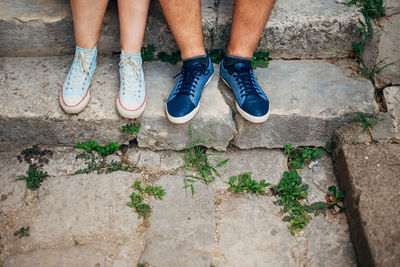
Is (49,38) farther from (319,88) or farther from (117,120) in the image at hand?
(319,88)

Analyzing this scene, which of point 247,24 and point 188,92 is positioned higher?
point 247,24

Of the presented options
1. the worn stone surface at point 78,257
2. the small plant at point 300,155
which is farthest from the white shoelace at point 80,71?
the small plant at point 300,155

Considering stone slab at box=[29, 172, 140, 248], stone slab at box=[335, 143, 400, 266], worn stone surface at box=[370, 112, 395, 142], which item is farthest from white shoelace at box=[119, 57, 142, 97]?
worn stone surface at box=[370, 112, 395, 142]

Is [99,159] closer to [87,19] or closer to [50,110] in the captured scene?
[50,110]

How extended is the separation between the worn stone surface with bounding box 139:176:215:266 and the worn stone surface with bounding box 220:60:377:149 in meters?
0.51

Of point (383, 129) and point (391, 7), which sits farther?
point (391, 7)

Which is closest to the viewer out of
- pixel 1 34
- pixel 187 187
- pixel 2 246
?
pixel 2 246

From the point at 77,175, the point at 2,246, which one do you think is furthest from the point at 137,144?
the point at 2,246

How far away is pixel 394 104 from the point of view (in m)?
2.19

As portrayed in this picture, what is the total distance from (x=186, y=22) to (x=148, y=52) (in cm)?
51

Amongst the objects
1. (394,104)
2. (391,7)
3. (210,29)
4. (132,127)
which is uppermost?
(391,7)

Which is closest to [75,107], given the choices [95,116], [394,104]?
[95,116]

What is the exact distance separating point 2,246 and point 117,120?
977mm

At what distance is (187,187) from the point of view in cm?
212
